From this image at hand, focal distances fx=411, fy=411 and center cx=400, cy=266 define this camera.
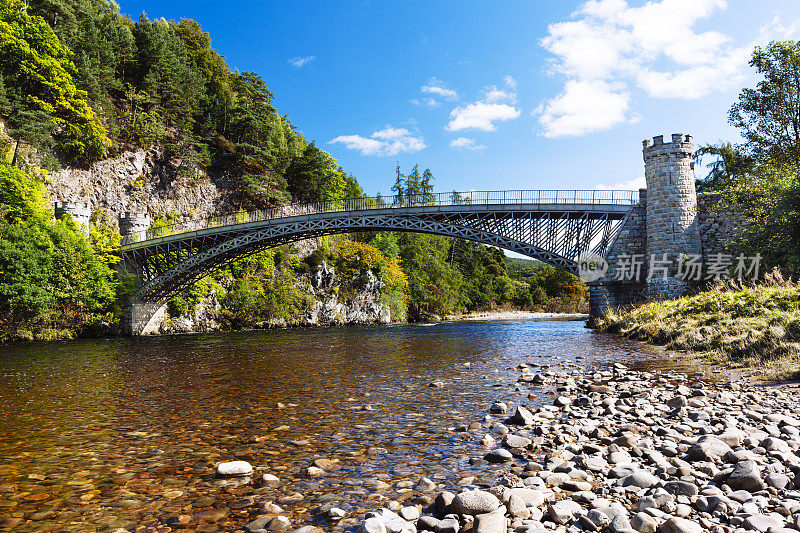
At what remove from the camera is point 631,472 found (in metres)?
3.84

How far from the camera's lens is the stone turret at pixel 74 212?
1160 inches

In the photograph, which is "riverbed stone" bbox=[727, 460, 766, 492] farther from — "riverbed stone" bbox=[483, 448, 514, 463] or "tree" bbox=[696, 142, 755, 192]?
"tree" bbox=[696, 142, 755, 192]

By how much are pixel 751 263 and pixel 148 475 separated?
26.5 metres

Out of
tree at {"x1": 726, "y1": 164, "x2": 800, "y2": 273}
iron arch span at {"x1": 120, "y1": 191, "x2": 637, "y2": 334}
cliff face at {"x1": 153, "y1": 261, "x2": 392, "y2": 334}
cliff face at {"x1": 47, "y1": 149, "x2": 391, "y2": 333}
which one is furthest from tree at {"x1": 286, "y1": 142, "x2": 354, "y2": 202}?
tree at {"x1": 726, "y1": 164, "x2": 800, "y2": 273}

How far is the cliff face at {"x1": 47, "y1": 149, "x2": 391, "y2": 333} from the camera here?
34963 millimetres

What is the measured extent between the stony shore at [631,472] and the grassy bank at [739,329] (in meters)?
3.11

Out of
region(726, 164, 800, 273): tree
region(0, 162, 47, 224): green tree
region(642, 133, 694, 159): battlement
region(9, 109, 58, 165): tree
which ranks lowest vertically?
region(726, 164, 800, 273): tree

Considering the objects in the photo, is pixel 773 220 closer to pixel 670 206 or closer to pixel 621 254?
pixel 670 206

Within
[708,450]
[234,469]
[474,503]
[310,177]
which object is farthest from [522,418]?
[310,177]

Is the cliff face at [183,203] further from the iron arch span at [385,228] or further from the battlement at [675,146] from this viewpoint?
the battlement at [675,146]

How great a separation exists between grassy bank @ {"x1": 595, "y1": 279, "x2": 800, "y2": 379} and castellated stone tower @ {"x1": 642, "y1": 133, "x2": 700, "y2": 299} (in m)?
7.26

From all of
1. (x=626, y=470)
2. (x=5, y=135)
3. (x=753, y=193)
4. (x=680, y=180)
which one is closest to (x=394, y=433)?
(x=626, y=470)

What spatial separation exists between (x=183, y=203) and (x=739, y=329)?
48.1 m

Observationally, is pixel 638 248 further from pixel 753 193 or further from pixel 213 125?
pixel 213 125
